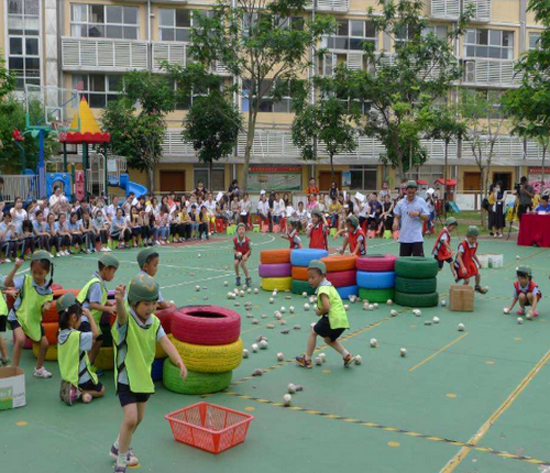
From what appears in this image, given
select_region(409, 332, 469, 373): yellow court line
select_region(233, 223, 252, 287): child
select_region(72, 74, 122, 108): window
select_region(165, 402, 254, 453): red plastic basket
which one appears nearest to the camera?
select_region(165, 402, 254, 453): red plastic basket

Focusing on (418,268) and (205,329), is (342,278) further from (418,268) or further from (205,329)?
(205,329)

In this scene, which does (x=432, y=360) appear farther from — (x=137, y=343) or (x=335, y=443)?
(x=137, y=343)

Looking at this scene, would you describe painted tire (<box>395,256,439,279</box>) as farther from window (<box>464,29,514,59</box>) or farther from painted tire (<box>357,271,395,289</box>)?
window (<box>464,29,514,59</box>)

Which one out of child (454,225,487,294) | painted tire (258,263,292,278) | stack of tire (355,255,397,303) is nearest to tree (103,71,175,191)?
painted tire (258,263,292,278)

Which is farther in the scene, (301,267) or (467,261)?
(301,267)

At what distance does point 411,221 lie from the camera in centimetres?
1459

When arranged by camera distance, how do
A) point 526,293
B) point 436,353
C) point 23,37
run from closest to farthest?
point 436,353 → point 526,293 → point 23,37

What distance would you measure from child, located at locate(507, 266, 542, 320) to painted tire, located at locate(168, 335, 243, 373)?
6.52 meters

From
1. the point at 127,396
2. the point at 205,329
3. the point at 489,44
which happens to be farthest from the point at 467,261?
the point at 489,44

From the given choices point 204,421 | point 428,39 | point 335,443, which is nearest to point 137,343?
point 204,421

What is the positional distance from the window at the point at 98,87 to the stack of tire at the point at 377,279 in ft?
105

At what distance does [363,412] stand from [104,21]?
3977cm

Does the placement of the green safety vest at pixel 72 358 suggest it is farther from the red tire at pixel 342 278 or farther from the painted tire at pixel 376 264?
the painted tire at pixel 376 264

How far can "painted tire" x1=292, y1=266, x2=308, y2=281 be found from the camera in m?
14.7
